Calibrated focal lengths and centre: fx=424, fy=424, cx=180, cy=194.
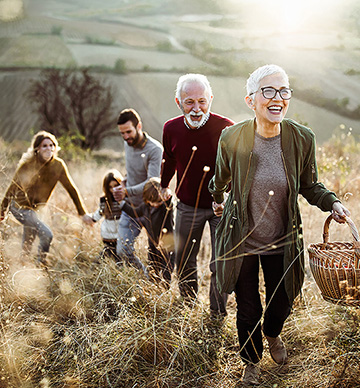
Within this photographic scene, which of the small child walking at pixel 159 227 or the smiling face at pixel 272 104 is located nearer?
the smiling face at pixel 272 104

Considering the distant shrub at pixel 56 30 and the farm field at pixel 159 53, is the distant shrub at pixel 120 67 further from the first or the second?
the distant shrub at pixel 56 30

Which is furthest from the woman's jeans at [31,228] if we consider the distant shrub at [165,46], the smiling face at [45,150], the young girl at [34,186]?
the distant shrub at [165,46]

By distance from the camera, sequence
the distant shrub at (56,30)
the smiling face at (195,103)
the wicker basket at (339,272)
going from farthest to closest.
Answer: the distant shrub at (56,30) → the smiling face at (195,103) → the wicker basket at (339,272)

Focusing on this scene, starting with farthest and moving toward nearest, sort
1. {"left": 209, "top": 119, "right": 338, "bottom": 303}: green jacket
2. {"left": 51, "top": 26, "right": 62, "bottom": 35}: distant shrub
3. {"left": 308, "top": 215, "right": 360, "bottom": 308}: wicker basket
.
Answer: {"left": 51, "top": 26, "right": 62, "bottom": 35}: distant shrub → {"left": 209, "top": 119, "right": 338, "bottom": 303}: green jacket → {"left": 308, "top": 215, "right": 360, "bottom": 308}: wicker basket

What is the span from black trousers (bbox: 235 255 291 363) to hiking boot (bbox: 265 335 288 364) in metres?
0.18

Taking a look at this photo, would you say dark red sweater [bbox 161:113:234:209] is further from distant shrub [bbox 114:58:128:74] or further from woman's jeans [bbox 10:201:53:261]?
distant shrub [bbox 114:58:128:74]

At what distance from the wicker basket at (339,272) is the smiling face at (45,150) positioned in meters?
3.14

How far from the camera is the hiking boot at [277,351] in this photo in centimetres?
286

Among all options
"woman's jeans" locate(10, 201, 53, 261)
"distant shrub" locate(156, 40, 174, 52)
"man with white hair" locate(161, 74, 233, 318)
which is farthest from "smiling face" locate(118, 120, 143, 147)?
"distant shrub" locate(156, 40, 174, 52)

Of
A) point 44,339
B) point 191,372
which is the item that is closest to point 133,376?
point 191,372

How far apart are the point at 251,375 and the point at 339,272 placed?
95 centimetres

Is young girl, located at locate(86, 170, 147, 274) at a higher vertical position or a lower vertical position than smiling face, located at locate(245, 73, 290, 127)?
lower

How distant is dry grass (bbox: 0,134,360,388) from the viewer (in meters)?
2.63

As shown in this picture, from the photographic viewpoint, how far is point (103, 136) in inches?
823
